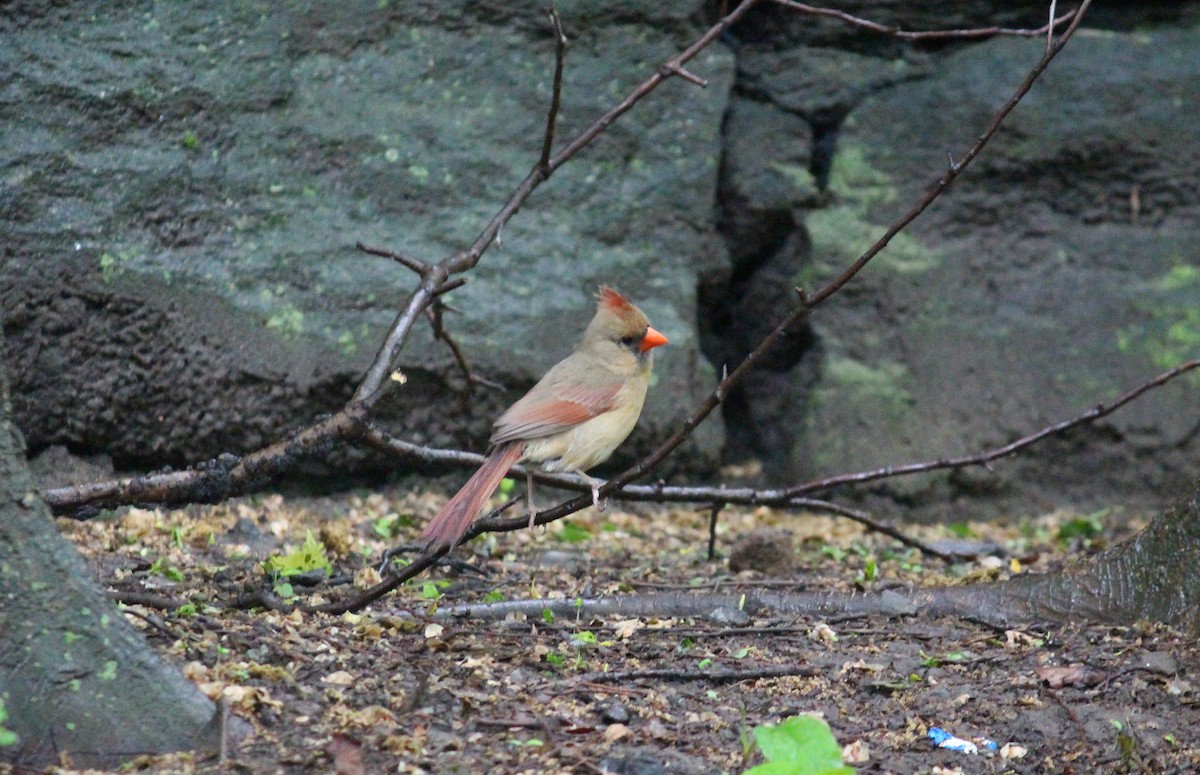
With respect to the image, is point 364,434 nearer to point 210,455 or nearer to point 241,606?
point 241,606

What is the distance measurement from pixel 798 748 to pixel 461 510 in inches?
53.5

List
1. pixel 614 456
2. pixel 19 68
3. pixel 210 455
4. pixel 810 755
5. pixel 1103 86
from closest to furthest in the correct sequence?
pixel 810 755, pixel 19 68, pixel 210 455, pixel 614 456, pixel 1103 86

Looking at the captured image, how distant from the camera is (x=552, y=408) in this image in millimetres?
4410

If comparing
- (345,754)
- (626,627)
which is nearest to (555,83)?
(626,627)

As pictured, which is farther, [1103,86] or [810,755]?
[1103,86]

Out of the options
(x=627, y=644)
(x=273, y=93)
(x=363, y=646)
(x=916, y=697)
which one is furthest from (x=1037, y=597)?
(x=273, y=93)

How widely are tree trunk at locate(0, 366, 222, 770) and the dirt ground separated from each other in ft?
0.33

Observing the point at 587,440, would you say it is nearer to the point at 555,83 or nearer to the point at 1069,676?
the point at 555,83

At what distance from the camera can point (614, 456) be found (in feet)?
20.4

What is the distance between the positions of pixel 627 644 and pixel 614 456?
7.77 ft

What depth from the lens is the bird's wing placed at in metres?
4.30

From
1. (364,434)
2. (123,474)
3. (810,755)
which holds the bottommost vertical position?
(123,474)

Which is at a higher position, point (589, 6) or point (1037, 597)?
point (589, 6)

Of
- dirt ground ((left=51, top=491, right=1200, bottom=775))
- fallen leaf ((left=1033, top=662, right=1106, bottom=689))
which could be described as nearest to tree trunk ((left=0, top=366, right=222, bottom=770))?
dirt ground ((left=51, top=491, right=1200, bottom=775))
